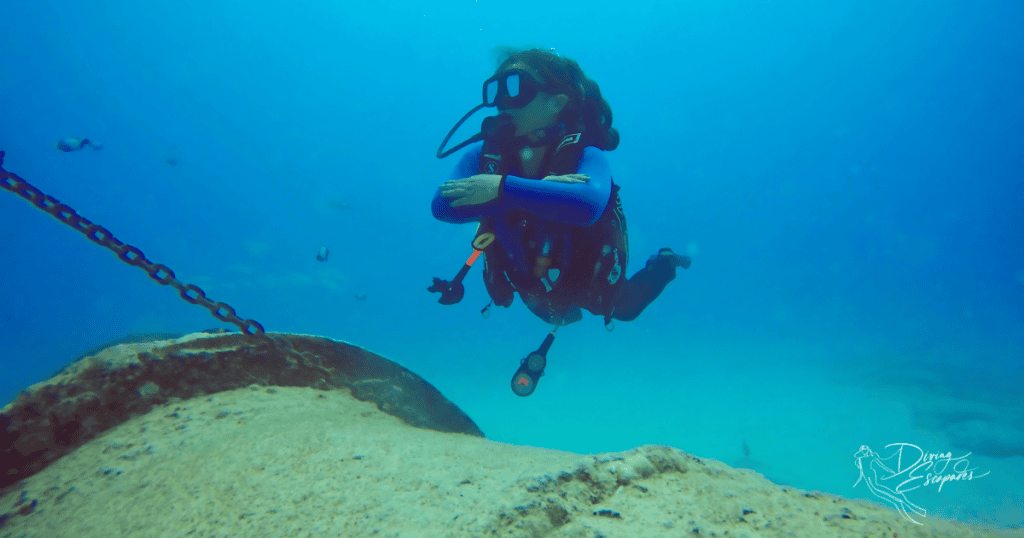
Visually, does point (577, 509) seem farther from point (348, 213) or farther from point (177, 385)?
point (348, 213)

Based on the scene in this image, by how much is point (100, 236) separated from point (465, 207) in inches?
80.6

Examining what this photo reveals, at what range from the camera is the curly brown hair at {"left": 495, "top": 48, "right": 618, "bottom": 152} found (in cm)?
356

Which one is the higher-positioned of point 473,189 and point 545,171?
point 545,171

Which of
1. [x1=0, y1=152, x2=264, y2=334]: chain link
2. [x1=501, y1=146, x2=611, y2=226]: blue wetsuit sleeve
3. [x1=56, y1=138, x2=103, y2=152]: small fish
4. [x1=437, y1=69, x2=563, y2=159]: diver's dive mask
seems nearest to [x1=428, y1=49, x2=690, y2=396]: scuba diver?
[x1=437, y1=69, x2=563, y2=159]: diver's dive mask

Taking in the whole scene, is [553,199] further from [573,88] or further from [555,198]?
[573,88]

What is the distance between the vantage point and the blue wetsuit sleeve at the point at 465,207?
2.86 meters

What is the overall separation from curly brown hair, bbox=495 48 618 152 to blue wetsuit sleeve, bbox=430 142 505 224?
34.5 inches

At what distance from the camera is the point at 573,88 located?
3.60 m

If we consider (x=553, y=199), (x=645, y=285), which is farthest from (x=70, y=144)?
(x=645, y=285)

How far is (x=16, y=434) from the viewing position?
5.89 ft

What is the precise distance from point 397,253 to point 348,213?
23.6 ft

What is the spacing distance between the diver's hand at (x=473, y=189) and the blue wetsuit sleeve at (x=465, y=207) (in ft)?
0.13

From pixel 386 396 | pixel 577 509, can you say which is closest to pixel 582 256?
pixel 386 396

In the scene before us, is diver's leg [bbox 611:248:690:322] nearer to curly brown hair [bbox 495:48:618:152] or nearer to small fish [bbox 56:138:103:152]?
curly brown hair [bbox 495:48:618:152]
